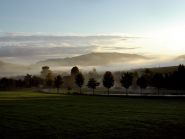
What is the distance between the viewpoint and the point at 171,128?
29484 mm

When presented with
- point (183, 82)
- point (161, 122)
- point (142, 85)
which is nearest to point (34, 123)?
point (161, 122)

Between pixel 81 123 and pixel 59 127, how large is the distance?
3.19 m

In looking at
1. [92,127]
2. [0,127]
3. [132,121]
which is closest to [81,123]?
[92,127]

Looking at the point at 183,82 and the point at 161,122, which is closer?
the point at 161,122

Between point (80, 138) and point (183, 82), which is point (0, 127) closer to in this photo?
point (80, 138)

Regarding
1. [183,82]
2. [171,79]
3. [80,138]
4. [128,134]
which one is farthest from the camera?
→ [171,79]

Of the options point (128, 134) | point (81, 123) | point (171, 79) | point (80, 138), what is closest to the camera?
point (80, 138)

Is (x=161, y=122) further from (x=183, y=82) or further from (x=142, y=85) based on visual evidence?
(x=142, y=85)

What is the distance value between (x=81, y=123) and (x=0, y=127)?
7.19m

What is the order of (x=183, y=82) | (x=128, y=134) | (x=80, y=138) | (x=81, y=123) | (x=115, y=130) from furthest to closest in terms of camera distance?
(x=183, y=82) < (x=81, y=123) < (x=115, y=130) < (x=128, y=134) < (x=80, y=138)

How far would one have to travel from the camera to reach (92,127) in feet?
98.5

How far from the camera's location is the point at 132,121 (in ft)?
112

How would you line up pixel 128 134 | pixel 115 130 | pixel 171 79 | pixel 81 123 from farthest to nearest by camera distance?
pixel 171 79
pixel 81 123
pixel 115 130
pixel 128 134

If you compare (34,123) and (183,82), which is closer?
(34,123)
